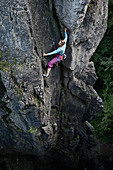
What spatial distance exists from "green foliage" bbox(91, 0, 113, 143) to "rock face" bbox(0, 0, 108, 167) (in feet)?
8.05

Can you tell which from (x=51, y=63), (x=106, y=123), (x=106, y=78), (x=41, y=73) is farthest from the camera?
(x=106, y=78)

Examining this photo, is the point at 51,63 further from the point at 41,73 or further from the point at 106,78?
the point at 106,78

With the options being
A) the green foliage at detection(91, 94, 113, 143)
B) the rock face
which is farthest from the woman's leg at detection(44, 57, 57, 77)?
the green foliage at detection(91, 94, 113, 143)

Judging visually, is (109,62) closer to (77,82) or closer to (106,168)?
(77,82)

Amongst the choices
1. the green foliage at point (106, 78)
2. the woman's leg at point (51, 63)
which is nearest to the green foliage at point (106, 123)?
the green foliage at point (106, 78)

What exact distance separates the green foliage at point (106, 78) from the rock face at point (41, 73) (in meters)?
2.45

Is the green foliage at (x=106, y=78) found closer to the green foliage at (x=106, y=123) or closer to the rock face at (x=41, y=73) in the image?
the green foliage at (x=106, y=123)

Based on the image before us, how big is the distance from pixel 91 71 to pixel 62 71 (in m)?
1.63

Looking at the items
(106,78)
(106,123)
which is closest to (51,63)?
(106,78)

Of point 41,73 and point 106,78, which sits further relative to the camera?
point 106,78

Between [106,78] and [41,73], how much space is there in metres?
7.09

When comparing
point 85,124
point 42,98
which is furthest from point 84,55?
point 85,124

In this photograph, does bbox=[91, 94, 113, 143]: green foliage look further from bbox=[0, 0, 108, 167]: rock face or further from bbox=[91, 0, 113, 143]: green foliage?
bbox=[0, 0, 108, 167]: rock face

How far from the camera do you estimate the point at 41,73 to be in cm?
645
